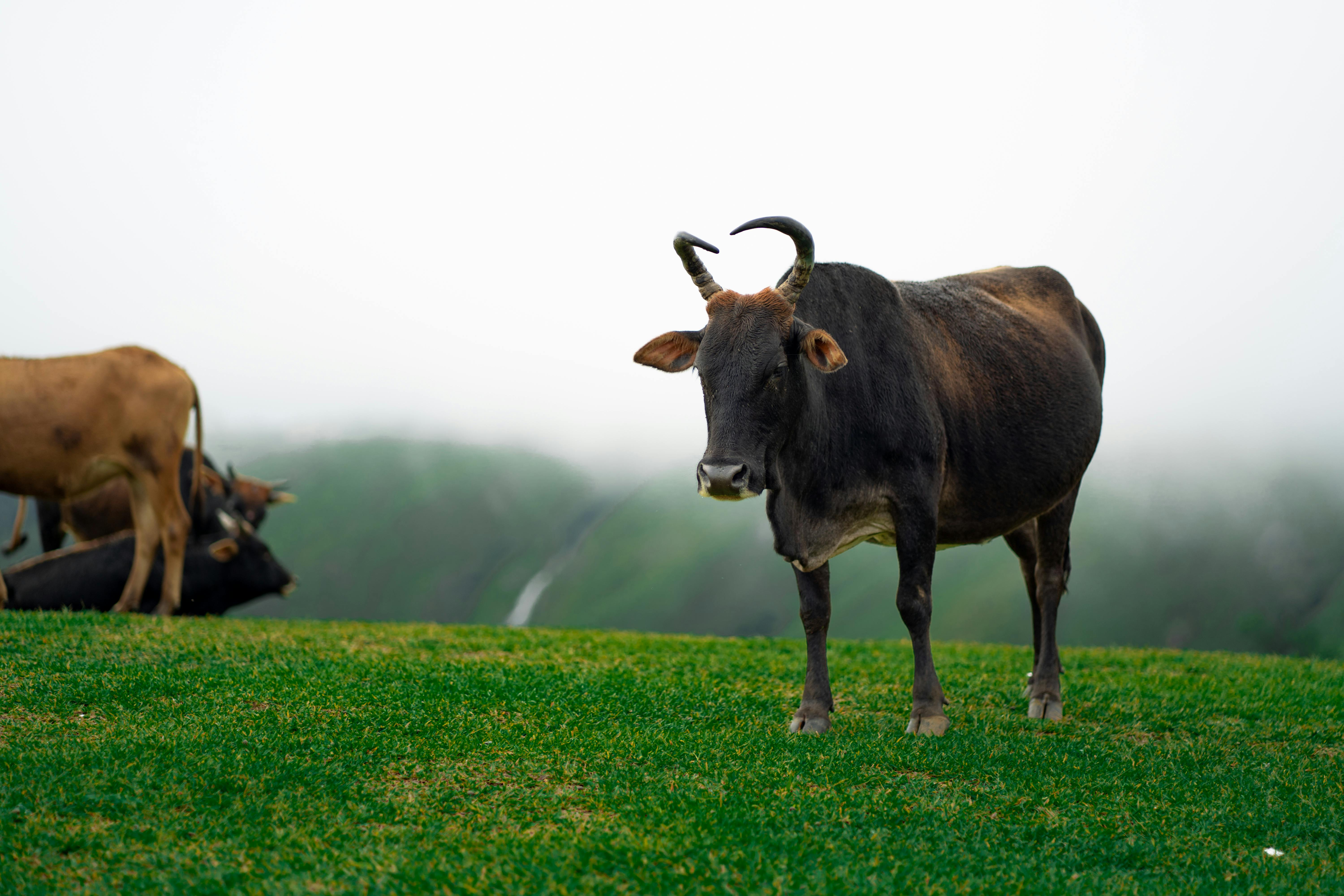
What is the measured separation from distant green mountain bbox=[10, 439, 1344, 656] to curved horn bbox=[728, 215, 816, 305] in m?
37.7

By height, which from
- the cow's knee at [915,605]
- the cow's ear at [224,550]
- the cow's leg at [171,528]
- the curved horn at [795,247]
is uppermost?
the curved horn at [795,247]

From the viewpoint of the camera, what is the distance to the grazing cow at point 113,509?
59.0 ft

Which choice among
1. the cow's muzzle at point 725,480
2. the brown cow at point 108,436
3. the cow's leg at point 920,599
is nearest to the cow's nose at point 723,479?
the cow's muzzle at point 725,480

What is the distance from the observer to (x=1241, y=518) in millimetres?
53094

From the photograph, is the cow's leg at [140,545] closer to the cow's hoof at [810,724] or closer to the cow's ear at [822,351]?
the cow's hoof at [810,724]

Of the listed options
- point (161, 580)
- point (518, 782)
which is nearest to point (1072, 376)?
point (518, 782)

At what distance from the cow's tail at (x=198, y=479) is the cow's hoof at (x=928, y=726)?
10695 mm

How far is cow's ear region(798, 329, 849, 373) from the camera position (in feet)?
20.9

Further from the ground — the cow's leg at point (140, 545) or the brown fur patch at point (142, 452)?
the brown fur patch at point (142, 452)

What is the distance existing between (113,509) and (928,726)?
55.8 ft

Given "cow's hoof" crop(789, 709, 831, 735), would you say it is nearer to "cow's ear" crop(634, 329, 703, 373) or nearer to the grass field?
the grass field

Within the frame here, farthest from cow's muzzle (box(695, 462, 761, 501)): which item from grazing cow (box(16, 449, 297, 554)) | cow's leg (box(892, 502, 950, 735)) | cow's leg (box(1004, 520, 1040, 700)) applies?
grazing cow (box(16, 449, 297, 554))

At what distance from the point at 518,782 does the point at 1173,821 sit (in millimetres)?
3465

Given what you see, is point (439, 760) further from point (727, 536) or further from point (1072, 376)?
point (727, 536)
